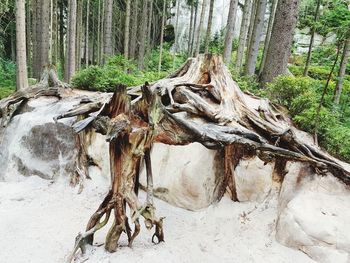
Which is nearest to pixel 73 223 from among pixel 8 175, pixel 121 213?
pixel 121 213

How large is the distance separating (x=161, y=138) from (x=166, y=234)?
4.10 ft

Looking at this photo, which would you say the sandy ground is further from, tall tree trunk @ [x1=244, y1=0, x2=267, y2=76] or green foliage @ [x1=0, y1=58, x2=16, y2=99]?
green foliage @ [x1=0, y1=58, x2=16, y2=99]

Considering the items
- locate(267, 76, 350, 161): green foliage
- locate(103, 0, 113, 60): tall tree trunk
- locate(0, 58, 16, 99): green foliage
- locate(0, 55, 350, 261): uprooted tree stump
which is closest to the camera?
locate(0, 55, 350, 261): uprooted tree stump

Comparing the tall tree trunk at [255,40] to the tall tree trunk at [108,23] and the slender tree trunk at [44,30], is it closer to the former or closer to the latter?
the tall tree trunk at [108,23]

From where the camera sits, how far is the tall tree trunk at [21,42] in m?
8.68

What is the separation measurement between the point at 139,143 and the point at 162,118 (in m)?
0.40

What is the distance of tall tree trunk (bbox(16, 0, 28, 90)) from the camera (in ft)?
Answer: 28.5

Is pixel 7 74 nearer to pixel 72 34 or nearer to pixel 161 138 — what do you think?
pixel 72 34

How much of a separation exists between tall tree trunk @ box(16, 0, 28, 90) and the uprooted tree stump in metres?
5.69

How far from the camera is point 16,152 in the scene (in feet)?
21.4

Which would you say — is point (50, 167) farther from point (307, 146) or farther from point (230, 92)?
point (307, 146)

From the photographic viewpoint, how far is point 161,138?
412 cm

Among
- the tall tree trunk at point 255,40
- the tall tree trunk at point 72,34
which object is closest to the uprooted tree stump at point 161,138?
the tall tree trunk at point 255,40

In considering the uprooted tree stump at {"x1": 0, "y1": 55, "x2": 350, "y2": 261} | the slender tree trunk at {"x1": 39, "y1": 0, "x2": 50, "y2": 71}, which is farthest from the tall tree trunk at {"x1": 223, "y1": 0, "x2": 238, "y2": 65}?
the uprooted tree stump at {"x1": 0, "y1": 55, "x2": 350, "y2": 261}
